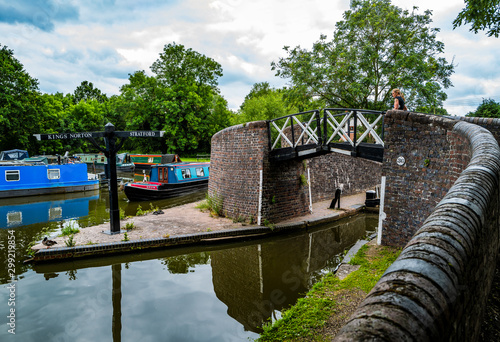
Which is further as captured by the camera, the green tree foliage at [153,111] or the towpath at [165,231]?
the green tree foliage at [153,111]

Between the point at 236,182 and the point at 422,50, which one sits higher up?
the point at 422,50

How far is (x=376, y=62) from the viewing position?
1513cm

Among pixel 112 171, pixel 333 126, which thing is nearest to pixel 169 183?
pixel 112 171

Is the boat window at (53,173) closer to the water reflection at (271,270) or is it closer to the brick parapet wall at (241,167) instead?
the brick parapet wall at (241,167)

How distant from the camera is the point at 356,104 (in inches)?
640

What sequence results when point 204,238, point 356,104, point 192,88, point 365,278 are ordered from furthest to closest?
point 192,88
point 356,104
point 204,238
point 365,278

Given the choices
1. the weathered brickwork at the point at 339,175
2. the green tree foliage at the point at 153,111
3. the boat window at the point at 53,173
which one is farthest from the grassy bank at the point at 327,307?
the green tree foliage at the point at 153,111

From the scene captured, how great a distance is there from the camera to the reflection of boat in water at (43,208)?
41.9 feet

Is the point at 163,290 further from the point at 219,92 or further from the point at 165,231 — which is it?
the point at 219,92

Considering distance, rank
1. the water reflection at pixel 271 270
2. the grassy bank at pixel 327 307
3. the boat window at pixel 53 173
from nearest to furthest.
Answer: the grassy bank at pixel 327 307 < the water reflection at pixel 271 270 < the boat window at pixel 53 173

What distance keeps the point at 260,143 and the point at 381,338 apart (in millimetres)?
9331

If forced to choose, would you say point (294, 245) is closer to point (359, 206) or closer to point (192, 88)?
point (359, 206)

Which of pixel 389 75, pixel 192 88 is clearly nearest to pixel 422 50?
pixel 389 75

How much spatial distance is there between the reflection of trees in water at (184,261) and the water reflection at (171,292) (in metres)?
0.02
